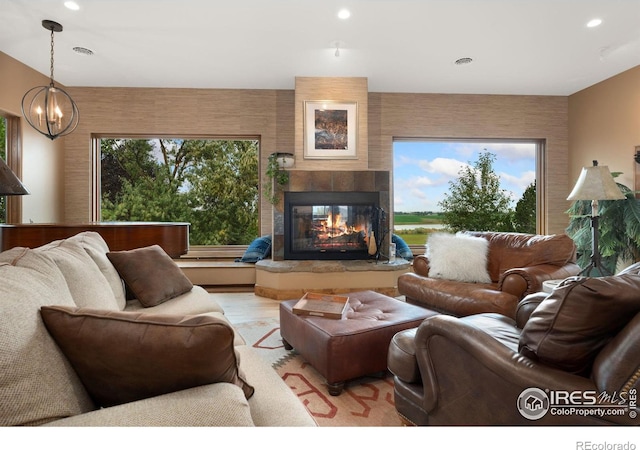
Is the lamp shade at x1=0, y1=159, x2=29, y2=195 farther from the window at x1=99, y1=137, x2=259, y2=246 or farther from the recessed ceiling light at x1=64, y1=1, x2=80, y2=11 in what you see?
the window at x1=99, y1=137, x2=259, y2=246

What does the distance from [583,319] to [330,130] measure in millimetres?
3807

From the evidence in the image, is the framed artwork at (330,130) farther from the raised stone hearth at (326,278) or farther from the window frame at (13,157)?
the window frame at (13,157)

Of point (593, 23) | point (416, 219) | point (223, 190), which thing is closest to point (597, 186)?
point (593, 23)

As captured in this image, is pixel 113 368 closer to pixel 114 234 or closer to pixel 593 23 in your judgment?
pixel 114 234

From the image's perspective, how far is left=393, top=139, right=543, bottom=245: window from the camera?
17.3 feet

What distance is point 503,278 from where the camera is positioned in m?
2.68

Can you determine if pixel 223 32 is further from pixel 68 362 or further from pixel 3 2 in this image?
pixel 68 362

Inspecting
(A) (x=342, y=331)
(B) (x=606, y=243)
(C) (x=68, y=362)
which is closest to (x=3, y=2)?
(C) (x=68, y=362)

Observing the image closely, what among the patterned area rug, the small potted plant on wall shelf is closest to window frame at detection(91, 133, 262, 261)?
the small potted plant on wall shelf

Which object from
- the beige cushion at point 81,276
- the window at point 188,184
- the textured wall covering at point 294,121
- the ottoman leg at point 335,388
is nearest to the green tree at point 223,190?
the window at point 188,184

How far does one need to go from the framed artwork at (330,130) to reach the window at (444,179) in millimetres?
Result: 1003

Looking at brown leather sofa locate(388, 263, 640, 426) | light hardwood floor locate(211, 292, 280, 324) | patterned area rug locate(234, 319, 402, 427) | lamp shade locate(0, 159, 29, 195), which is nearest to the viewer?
brown leather sofa locate(388, 263, 640, 426)

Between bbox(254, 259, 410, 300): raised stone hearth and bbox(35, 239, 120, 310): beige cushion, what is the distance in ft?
8.05
